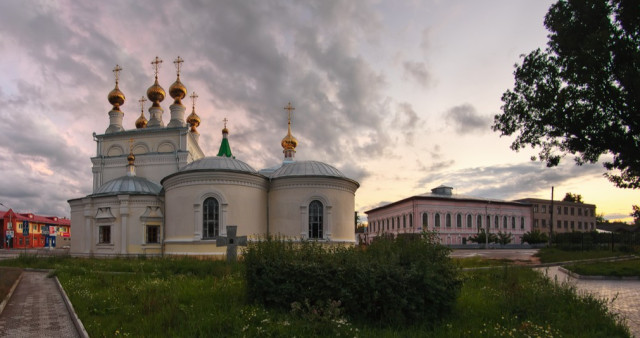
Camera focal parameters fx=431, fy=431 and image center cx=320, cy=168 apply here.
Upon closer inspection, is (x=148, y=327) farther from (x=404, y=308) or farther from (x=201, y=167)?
(x=201, y=167)

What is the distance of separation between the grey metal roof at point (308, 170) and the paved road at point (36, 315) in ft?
44.1

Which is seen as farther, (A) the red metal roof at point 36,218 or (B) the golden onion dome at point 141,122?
(A) the red metal roof at point 36,218

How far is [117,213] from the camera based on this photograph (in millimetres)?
25375

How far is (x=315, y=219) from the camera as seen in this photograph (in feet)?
78.8

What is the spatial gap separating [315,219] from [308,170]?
2.80 metres

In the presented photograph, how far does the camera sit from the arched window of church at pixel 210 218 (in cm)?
2230

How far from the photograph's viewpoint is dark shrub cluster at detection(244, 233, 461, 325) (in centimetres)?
712

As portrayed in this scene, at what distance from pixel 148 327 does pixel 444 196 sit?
52575 millimetres

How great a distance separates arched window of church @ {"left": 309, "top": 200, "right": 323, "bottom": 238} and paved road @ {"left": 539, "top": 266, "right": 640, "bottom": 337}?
1185 centimetres

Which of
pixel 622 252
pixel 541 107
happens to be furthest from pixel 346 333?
pixel 622 252

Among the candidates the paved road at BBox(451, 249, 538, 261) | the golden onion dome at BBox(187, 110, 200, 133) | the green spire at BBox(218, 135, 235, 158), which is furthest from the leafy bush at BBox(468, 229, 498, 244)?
the golden onion dome at BBox(187, 110, 200, 133)

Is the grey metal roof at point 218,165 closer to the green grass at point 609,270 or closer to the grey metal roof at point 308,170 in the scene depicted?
the grey metal roof at point 308,170

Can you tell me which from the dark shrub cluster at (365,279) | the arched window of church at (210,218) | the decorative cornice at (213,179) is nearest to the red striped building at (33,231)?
the decorative cornice at (213,179)

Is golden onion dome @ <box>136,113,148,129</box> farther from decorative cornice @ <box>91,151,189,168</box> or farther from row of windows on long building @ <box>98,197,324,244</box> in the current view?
row of windows on long building @ <box>98,197,324,244</box>
